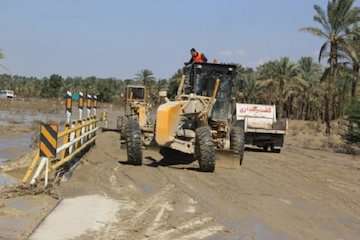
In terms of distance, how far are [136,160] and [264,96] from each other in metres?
62.3

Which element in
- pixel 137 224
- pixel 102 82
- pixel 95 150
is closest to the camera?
pixel 137 224

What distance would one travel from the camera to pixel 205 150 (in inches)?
571

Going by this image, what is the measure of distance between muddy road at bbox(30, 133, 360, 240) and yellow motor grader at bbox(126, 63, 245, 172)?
1.84ft

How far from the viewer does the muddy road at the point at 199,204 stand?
26.3ft

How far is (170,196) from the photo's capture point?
10859mm

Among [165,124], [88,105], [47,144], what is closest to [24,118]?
[88,105]

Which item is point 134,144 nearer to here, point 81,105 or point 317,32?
point 81,105

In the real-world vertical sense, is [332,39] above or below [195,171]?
above

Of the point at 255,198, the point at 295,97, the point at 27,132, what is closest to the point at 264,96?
the point at 295,97

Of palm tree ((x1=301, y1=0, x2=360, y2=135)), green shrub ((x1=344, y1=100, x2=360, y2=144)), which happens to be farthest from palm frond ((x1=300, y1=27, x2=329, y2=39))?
green shrub ((x1=344, y1=100, x2=360, y2=144))

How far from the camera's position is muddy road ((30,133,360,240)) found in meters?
8.02

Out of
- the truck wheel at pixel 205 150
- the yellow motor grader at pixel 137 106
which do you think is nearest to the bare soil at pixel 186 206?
the truck wheel at pixel 205 150

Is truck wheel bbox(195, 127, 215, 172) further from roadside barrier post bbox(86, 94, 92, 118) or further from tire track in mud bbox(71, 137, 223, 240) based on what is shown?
roadside barrier post bbox(86, 94, 92, 118)

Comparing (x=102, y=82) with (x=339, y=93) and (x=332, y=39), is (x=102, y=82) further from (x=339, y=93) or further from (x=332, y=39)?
(x=332, y=39)
